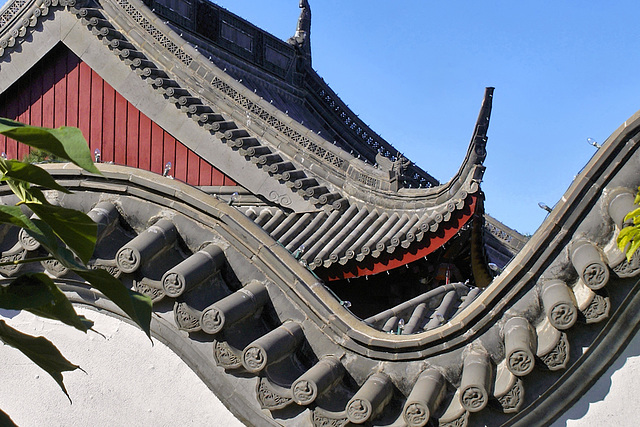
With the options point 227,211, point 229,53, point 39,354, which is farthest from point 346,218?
point 39,354

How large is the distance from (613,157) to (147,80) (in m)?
8.74

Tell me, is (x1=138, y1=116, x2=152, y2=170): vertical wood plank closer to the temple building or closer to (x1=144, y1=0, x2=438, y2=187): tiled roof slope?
(x1=144, y1=0, x2=438, y2=187): tiled roof slope

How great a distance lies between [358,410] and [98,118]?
359 inches

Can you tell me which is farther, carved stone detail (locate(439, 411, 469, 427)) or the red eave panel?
the red eave panel

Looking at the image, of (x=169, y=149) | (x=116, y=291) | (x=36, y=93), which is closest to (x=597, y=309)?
(x=116, y=291)

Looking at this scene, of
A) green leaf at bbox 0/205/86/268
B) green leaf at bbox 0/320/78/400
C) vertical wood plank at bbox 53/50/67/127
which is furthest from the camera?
vertical wood plank at bbox 53/50/67/127

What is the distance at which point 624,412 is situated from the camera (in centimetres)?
371

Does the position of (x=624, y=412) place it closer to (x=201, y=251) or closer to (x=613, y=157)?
(x=613, y=157)

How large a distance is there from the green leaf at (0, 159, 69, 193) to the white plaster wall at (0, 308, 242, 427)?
205cm

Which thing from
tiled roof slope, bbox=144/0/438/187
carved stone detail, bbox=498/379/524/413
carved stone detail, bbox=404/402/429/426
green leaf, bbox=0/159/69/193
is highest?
tiled roof slope, bbox=144/0/438/187

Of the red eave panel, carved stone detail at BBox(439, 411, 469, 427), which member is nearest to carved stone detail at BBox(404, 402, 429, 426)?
carved stone detail at BBox(439, 411, 469, 427)

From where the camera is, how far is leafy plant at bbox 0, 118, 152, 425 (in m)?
2.14

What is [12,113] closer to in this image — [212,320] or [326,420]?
[212,320]

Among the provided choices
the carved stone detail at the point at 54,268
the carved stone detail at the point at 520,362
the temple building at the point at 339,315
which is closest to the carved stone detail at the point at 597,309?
the temple building at the point at 339,315
